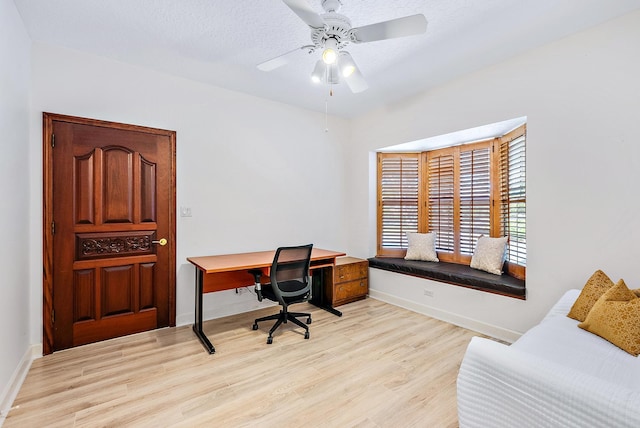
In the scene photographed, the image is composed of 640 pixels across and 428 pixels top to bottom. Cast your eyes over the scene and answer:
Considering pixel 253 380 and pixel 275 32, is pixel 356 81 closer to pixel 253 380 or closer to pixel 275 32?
pixel 275 32

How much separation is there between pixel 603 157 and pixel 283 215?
326cm

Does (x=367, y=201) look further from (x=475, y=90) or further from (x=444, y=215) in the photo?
(x=475, y=90)

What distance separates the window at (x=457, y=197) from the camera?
3.18 metres

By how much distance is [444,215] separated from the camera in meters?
4.04

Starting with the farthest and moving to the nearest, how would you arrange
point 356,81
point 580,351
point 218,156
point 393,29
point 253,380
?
point 218,156, point 356,81, point 253,380, point 393,29, point 580,351

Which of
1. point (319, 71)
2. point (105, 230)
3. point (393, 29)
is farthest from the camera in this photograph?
point (105, 230)

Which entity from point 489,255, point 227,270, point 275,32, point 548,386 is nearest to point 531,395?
point 548,386

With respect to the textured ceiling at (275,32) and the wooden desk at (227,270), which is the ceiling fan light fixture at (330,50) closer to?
the textured ceiling at (275,32)

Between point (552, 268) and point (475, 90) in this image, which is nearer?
point (552, 268)

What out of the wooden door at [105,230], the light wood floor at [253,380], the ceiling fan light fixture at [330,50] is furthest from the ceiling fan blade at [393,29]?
the light wood floor at [253,380]

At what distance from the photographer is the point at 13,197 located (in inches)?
82.5

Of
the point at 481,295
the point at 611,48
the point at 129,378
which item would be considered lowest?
the point at 129,378

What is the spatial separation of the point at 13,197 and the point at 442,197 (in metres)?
4.35

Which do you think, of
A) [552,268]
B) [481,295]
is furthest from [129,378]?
[552,268]
